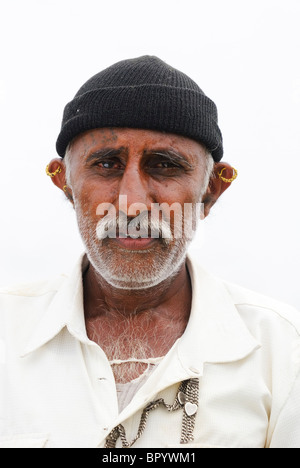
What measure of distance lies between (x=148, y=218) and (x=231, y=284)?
0.80 meters

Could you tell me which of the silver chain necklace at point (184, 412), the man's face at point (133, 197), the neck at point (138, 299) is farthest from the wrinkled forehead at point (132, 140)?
the silver chain necklace at point (184, 412)

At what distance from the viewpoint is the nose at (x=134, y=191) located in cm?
251

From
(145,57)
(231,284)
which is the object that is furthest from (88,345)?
(145,57)

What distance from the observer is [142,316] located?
291 centimetres

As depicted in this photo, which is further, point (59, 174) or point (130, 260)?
point (59, 174)

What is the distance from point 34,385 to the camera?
2428 millimetres

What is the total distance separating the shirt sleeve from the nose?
118cm

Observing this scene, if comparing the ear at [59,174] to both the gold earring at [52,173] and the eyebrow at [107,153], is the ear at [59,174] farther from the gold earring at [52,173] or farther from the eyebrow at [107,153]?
the eyebrow at [107,153]

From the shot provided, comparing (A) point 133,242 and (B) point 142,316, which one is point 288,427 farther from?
(A) point 133,242

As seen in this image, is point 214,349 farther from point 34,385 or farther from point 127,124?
point 127,124

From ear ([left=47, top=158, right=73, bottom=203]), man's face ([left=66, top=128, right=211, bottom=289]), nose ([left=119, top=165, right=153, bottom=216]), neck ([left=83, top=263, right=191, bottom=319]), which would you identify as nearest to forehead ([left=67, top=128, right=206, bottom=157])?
man's face ([left=66, top=128, right=211, bottom=289])

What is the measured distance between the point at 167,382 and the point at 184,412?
159 mm

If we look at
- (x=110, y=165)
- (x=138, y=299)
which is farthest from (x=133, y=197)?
(x=138, y=299)

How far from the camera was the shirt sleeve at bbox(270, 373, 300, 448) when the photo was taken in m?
2.30
